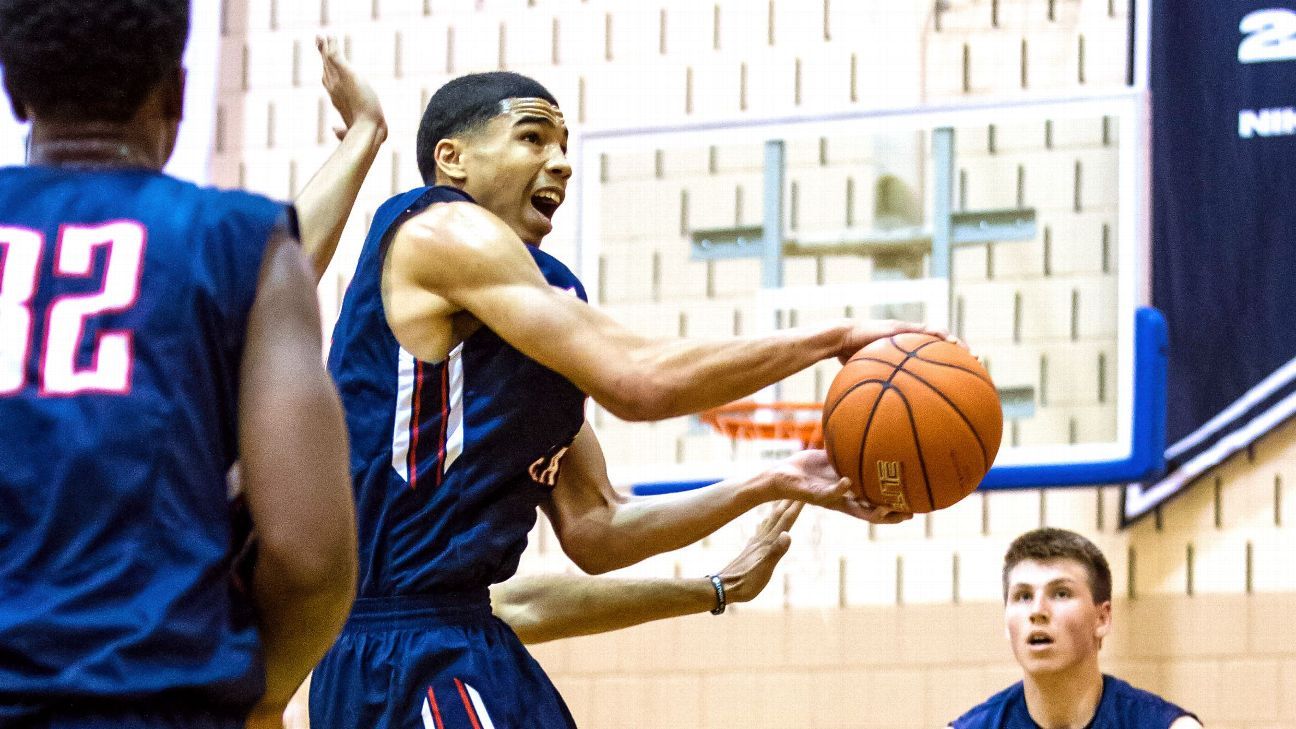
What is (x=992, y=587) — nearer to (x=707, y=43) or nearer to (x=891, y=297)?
(x=891, y=297)

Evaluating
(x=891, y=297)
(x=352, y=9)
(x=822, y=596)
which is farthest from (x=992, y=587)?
(x=352, y=9)

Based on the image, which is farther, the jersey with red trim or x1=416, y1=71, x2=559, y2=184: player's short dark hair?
x1=416, y1=71, x2=559, y2=184: player's short dark hair

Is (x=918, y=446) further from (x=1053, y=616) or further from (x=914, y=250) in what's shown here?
(x=914, y=250)

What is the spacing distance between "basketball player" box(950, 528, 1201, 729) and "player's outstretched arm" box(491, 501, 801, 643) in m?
1.66

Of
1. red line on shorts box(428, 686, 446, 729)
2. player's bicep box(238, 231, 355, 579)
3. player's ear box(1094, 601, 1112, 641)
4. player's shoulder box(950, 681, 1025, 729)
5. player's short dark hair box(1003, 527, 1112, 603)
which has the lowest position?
player's shoulder box(950, 681, 1025, 729)

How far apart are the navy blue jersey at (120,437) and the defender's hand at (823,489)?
1675 mm

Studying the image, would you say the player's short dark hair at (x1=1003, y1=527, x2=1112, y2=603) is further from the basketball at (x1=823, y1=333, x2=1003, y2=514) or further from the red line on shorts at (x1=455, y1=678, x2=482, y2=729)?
the red line on shorts at (x1=455, y1=678, x2=482, y2=729)

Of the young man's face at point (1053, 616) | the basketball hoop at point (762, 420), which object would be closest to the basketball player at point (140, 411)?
the young man's face at point (1053, 616)

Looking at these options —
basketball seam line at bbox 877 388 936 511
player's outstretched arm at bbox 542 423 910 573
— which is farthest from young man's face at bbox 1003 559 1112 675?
basketball seam line at bbox 877 388 936 511

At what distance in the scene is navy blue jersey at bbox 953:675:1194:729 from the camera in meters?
5.05

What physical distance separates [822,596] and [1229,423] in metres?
1.66

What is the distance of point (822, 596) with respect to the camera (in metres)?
→ 7.02

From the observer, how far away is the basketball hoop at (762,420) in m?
6.14

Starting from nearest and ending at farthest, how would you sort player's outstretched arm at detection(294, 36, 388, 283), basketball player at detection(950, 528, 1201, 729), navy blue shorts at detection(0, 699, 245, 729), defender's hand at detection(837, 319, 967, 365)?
navy blue shorts at detection(0, 699, 245, 729) → defender's hand at detection(837, 319, 967, 365) → player's outstretched arm at detection(294, 36, 388, 283) → basketball player at detection(950, 528, 1201, 729)
